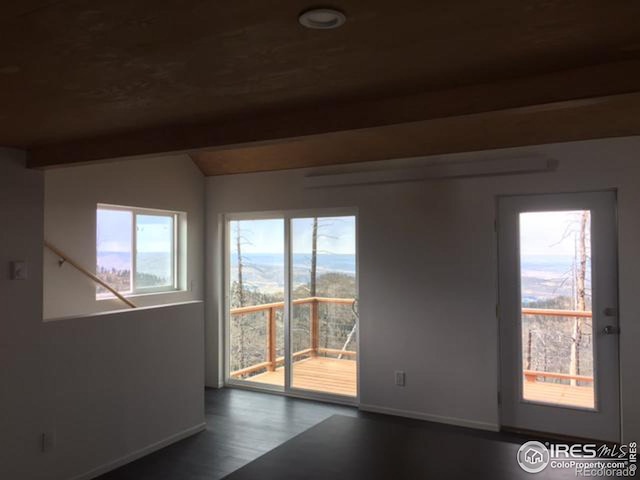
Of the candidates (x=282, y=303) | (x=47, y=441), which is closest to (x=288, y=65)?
(x=47, y=441)

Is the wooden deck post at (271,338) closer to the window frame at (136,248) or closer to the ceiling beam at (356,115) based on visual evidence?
the window frame at (136,248)

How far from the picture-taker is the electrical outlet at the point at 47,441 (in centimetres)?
305

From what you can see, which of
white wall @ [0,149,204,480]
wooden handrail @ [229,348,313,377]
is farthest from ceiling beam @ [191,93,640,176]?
wooden handrail @ [229,348,313,377]

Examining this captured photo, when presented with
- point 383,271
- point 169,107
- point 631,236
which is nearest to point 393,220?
point 383,271

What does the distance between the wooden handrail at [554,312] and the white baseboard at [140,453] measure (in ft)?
9.34

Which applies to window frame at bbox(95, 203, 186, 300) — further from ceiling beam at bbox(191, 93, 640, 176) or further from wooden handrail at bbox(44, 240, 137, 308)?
ceiling beam at bbox(191, 93, 640, 176)

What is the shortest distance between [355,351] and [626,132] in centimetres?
295

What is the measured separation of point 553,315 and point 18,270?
3813 millimetres

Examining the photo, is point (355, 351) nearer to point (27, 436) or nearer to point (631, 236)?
point (631, 236)

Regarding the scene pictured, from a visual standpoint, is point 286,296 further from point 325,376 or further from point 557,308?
point 557,308

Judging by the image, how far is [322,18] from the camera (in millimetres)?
1309

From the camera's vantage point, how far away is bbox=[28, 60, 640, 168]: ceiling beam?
5.49 ft

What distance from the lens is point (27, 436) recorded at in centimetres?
299

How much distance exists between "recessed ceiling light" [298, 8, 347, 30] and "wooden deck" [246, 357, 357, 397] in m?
4.05
